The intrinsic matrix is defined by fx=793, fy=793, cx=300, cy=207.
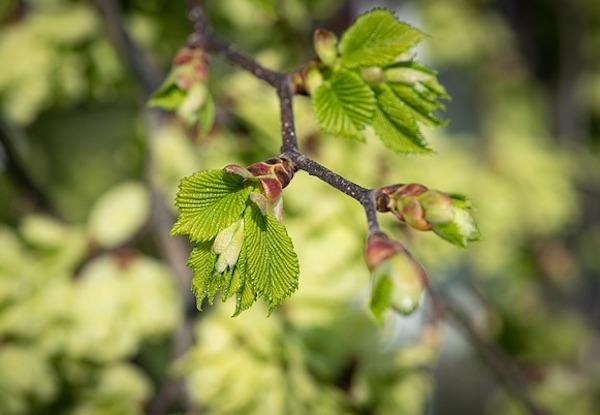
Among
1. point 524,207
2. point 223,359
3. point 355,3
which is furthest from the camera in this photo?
point 355,3

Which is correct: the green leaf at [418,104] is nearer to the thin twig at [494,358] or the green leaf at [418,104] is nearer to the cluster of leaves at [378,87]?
the cluster of leaves at [378,87]

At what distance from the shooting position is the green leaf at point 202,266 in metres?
0.52

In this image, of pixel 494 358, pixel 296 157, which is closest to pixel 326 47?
pixel 296 157

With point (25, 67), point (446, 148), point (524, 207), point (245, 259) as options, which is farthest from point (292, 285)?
point (524, 207)

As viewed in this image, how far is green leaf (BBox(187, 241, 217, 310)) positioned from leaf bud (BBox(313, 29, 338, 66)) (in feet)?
0.66

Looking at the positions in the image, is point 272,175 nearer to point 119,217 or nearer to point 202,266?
point 202,266

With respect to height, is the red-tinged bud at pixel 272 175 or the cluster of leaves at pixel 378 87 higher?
the cluster of leaves at pixel 378 87

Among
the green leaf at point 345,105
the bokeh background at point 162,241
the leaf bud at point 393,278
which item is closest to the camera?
the leaf bud at point 393,278

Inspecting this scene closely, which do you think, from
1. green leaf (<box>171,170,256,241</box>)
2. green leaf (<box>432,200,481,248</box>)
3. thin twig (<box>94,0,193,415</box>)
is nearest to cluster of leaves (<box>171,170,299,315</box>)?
green leaf (<box>171,170,256,241</box>)

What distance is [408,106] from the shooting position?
641 millimetres

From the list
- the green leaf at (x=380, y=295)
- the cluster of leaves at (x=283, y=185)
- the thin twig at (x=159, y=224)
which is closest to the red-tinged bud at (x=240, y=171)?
the cluster of leaves at (x=283, y=185)

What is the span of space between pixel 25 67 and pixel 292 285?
2.21 ft

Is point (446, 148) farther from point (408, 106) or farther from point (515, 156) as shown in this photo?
point (408, 106)

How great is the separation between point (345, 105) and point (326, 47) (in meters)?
0.06
